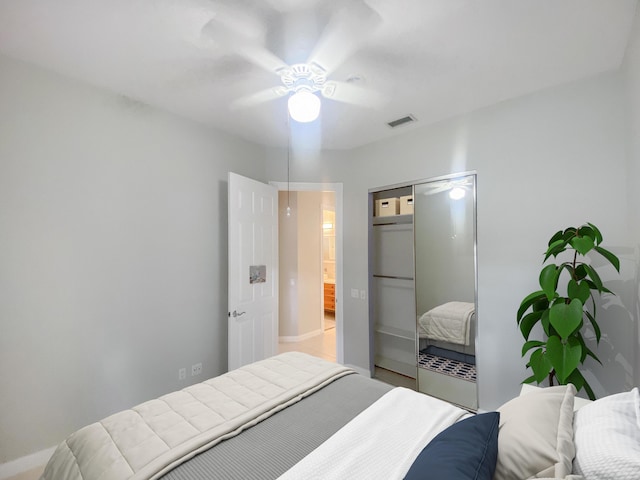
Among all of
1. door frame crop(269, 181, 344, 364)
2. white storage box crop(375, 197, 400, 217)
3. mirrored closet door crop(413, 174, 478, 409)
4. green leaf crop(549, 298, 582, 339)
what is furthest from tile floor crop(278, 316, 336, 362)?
green leaf crop(549, 298, 582, 339)

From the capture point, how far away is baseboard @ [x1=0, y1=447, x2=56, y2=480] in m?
1.91

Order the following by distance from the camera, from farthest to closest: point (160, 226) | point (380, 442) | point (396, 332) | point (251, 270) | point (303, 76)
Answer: point (396, 332) < point (251, 270) < point (160, 226) < point (303, 76) < point (380, 442)

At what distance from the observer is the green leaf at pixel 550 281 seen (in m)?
1.80

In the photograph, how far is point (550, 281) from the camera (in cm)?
182

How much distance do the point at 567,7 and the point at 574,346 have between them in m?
1.87

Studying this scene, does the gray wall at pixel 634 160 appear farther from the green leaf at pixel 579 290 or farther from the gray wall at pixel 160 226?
the green leaf at pixel 579 290

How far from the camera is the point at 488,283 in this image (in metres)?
Result: 2.63

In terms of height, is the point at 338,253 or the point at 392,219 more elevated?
the point at 392,219

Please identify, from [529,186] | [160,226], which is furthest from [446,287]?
[160,226]

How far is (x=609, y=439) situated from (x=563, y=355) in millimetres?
1169

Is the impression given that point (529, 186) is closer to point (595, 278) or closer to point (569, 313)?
point (595, 278)

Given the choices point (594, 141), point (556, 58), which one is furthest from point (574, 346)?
point (556, 58)

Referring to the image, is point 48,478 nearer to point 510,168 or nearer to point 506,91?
point 510,168

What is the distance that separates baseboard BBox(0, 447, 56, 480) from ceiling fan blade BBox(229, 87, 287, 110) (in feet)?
9.59
